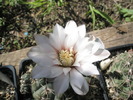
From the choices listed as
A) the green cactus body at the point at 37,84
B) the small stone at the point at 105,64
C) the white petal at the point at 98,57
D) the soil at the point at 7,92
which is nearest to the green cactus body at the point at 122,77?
the small stone at the point at 105,64

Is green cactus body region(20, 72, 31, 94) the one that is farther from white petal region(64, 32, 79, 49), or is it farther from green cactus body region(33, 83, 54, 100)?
white petal region(64, 32, 79, 49)

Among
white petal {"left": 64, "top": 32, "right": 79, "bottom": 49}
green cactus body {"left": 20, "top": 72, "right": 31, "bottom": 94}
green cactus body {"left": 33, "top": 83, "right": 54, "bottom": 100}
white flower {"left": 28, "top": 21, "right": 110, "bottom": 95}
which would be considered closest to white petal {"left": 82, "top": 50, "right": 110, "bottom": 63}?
white flower {"left": 28, "top": 21, "right": 110, "bottom": 95}

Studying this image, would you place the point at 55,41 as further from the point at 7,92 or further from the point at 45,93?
the point at 7,92

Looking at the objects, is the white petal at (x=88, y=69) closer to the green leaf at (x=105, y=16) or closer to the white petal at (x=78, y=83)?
the white petal at (x=78, y=83)

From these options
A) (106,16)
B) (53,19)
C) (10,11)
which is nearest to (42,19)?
(53,19)

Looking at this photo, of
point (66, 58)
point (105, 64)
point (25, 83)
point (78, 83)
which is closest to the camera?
→ point (78, 83)

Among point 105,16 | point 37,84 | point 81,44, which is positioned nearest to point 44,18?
point 105,16
